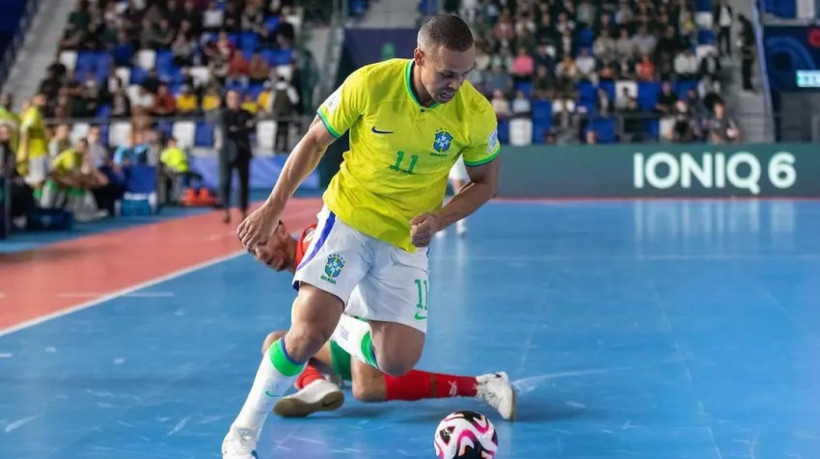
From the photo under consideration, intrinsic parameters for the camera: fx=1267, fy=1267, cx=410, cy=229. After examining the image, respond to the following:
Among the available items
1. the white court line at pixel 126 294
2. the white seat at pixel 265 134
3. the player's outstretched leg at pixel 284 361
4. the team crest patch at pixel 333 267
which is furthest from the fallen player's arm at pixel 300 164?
the white seat at pixel 265 134

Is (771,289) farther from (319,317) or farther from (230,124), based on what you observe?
(230,124)

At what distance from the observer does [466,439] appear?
5.58 m

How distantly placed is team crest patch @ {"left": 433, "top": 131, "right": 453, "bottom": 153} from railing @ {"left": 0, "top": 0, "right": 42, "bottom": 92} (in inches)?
1167

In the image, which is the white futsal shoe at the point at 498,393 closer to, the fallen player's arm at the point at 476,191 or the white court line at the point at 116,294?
the fallen player's arm at the point at 476,191

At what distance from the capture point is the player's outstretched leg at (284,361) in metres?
5.72

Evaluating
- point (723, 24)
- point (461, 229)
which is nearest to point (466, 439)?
point (461, 229)

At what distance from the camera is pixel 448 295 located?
11906 mm

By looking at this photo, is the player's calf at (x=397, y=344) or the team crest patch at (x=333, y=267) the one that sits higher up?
the team crest patch at (x=333, y=267)

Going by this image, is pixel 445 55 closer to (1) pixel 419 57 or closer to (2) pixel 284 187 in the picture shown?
(1) pixel 419 57

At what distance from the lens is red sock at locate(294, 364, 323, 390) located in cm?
704

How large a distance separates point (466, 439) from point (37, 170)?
17008 millimetres

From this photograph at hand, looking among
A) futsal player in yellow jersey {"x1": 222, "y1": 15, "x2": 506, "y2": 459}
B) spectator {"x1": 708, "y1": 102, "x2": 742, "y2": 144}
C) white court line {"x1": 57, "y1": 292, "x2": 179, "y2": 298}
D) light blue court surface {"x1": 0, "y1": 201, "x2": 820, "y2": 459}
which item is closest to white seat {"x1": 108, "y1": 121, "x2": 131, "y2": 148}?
spectator {"x1": 708, "y1": 102, "x2": 742, "y2": 144}

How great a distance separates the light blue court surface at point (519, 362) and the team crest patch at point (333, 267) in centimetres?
87

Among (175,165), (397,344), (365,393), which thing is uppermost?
(397,344)
